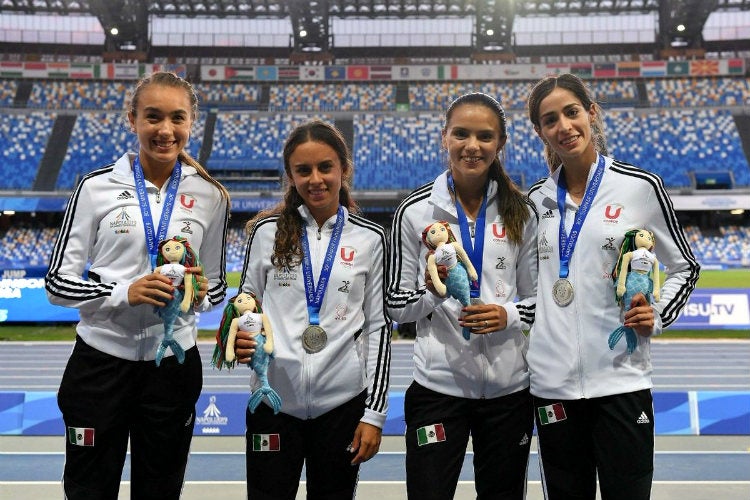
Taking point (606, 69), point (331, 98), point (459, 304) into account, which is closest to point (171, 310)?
point (459, 304)

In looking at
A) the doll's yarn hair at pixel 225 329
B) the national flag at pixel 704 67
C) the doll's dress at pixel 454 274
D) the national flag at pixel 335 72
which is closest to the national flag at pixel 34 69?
the national flag at pixel 335 72

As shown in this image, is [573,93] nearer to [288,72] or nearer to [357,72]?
[357,72]

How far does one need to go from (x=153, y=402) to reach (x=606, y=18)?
37.2m

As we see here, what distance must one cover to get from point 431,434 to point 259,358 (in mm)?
684

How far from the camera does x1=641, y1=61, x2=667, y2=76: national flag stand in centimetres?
3341

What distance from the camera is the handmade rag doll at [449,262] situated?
2.31 meters

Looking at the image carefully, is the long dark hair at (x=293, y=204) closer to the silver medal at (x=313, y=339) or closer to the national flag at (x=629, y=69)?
the silver medal at (x=313, y=339)

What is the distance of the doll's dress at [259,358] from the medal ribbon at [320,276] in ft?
0.71

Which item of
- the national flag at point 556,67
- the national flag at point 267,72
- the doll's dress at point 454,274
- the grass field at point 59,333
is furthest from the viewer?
the national flag at point 267,72

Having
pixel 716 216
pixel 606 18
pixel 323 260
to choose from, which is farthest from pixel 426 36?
pixel 323 260

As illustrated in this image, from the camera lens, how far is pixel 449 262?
2.31 metres

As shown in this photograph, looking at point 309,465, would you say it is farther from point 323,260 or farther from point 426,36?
point 426,36

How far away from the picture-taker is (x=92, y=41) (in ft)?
115

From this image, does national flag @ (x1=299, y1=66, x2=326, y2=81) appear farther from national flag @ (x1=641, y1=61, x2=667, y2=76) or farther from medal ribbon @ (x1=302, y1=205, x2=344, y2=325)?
medal ribbon @ (x1=302, y1=205, x2=344, y2=325)
